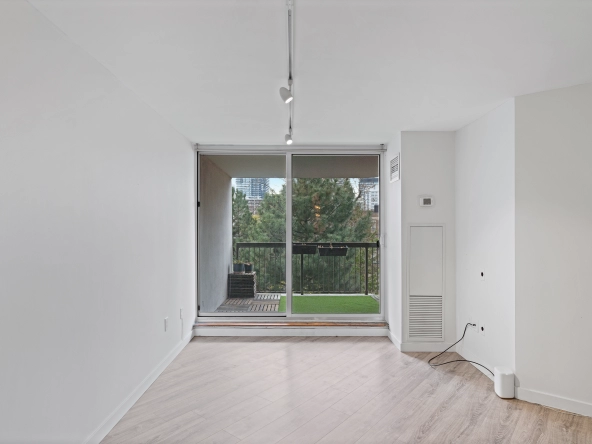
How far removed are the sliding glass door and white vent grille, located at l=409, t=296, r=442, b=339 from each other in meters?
0.80

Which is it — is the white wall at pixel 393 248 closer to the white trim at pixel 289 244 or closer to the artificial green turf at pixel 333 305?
the artificial green turf at pixel 333 305

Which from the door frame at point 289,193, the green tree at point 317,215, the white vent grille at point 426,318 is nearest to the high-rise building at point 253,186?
the green tree at point 317,215

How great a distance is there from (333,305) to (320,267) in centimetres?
53

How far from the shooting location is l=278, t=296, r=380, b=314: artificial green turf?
15.1 feet

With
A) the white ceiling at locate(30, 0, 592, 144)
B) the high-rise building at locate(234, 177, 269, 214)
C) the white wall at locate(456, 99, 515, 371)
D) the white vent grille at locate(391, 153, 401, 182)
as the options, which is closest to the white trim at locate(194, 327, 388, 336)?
the white wall at locate(456, 99, 515, 371)

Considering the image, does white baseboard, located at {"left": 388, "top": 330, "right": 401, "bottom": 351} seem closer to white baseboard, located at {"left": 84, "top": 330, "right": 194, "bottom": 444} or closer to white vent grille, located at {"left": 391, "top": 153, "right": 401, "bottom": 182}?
white vent grille, located at {"left": 391, "top": 153, "right": 401, "bottom": 182}

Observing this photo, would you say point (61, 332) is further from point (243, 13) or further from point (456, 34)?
point (456, 34)

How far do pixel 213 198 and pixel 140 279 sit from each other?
205cm

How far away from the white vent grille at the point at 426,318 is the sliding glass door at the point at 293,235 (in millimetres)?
802

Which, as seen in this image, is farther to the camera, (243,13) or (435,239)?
(435,239)

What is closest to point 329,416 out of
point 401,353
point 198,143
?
point 401,353

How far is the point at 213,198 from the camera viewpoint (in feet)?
15.3

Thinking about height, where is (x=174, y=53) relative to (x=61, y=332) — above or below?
above

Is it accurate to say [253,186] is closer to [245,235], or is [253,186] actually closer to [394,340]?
[245,235]
